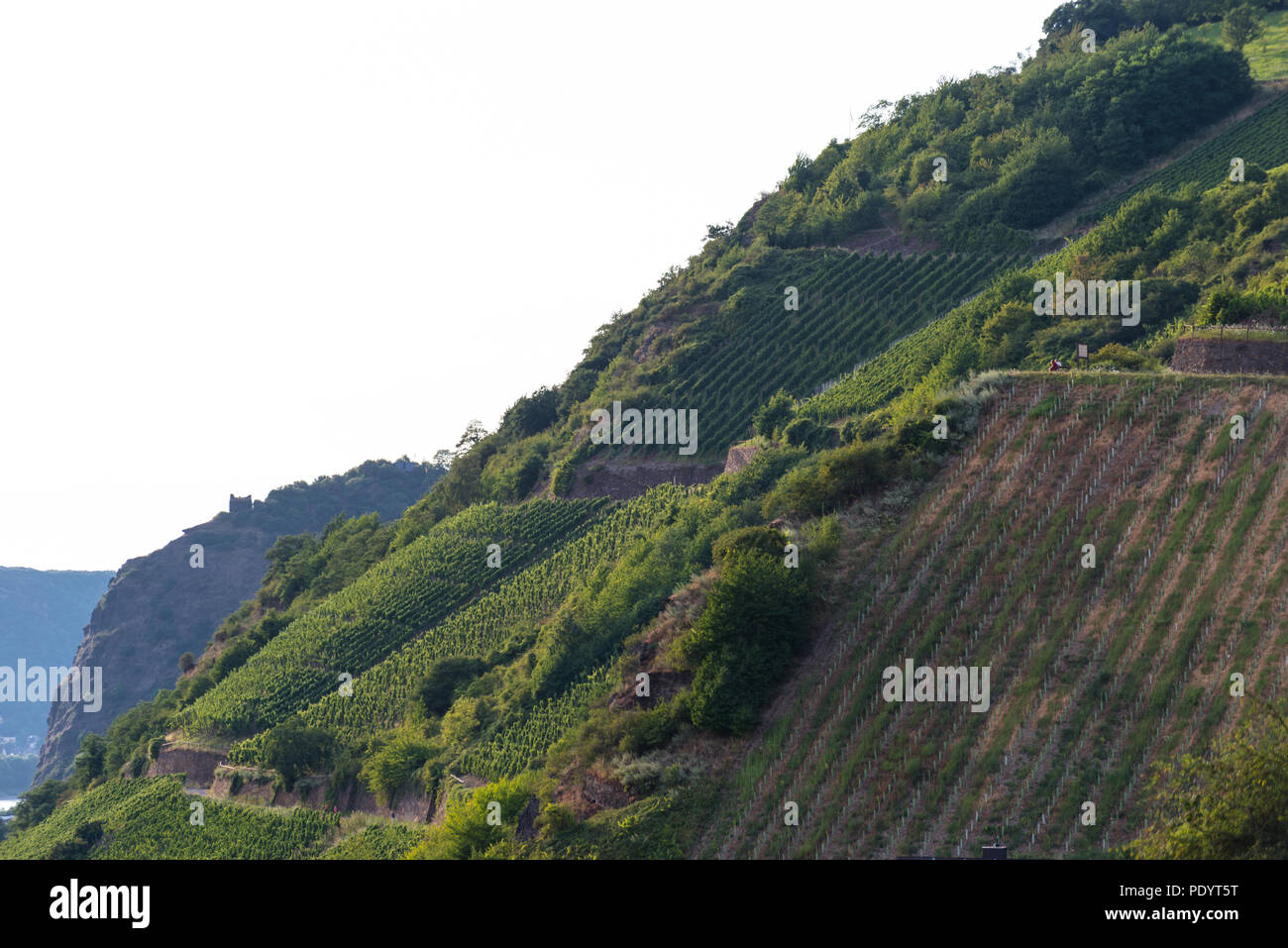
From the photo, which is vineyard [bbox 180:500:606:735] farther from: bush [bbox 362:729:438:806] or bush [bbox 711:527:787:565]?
bush [bbox 711:527:787:565]

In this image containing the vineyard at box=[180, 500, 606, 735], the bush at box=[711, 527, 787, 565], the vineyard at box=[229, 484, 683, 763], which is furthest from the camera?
the vineyard at box=[180, 500, 606, 735]

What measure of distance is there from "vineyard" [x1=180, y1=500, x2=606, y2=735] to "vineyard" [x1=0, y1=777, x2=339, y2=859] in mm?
5139

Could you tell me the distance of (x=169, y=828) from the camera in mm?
61406

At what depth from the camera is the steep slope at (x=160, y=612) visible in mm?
180625

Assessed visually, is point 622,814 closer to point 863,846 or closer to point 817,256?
point 863,846

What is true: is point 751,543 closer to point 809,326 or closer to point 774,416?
point 774,416

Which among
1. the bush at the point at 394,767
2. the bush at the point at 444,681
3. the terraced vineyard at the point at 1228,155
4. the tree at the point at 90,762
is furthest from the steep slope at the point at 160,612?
the bush at the point at 394,767

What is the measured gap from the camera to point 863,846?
3183cm

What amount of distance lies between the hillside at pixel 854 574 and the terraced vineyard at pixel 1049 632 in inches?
4.3

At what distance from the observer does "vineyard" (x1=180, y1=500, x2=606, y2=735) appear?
6769 centimetres

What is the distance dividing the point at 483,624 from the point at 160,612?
456 feet

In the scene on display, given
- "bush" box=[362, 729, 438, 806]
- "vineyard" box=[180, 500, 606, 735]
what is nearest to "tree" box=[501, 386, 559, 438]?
"vineyard" box=[180, 500, 606, 735]

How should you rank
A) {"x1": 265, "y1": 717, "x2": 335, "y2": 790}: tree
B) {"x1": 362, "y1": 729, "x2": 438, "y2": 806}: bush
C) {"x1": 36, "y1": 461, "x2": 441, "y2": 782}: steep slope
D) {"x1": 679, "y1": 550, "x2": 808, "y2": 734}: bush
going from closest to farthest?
{"x1": 679, "y1": 550, "x2": 808, "y2": 734}: bush
{"x1": 362, "y1": 729, "x2": 438, "y2": 806}: bush
{"x1": 265, "y1": 717, "x2": 335, "y2": 790}: tree
{"x1": 36, "y1": 461, "x2": 441, "y2": 782}: steep slope

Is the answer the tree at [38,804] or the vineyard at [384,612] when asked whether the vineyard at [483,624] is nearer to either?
the vineyard at [384,612]
